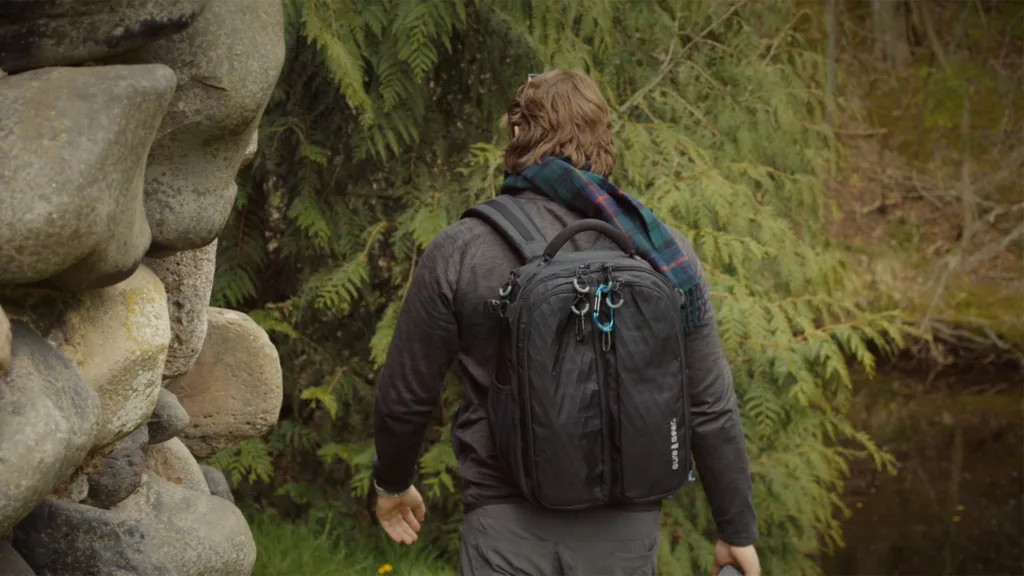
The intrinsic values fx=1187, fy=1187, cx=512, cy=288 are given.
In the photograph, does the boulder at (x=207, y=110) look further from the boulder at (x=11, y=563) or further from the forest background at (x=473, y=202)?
the forest background at (x=473, y=202)

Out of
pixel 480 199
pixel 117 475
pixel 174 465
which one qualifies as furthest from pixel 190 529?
pixel 480 199

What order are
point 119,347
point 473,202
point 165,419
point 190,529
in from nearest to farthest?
point 119,347 → point 190,529 → point 165,419 → point 473,202

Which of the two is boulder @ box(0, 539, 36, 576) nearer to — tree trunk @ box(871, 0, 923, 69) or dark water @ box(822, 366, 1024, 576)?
dark water @ box(822, 366, 1024, 576)

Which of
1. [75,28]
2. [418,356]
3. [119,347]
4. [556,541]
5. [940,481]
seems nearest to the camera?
[75,28]

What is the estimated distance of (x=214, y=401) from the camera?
2.65 meters

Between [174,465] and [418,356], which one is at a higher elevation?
[418,356]

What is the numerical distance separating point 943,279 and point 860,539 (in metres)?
4.21

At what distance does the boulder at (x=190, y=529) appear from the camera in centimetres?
205

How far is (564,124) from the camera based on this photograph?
8.34 ft

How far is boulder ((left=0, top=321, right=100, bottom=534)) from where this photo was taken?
1.53 m

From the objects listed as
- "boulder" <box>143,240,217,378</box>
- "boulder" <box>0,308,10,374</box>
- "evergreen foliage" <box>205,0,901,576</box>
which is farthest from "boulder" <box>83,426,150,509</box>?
"evergreen foliage" <box>205,0,901,576</box>

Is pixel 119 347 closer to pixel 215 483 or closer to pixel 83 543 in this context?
pixel 83 543

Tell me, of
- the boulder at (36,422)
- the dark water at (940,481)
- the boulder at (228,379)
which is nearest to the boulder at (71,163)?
the boulder at (36,422)

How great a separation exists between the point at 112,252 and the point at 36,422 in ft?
0.91
